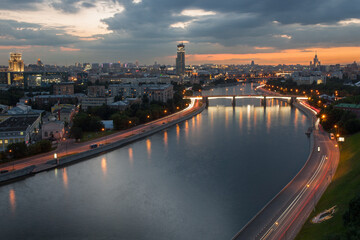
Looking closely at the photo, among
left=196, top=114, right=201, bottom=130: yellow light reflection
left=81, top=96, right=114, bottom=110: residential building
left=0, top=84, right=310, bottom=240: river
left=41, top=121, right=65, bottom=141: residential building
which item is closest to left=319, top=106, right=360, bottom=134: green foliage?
left=0, top=84, right=310, bottom=240: river

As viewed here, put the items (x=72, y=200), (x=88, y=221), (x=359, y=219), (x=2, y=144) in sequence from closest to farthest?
(x=359, y=219)
(x=88, y=221)
(x=72, y=200)
(x=2, y=144)

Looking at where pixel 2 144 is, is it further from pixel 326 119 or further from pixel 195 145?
pixel 326 119

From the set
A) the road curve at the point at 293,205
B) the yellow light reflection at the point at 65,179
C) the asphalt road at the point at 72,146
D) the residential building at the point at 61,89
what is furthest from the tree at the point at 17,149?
the residential building at the point at 61,89

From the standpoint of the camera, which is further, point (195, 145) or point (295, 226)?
point (195, 145)

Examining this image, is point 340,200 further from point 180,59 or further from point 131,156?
point 180,59

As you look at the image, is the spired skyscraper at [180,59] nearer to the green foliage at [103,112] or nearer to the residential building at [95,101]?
the residential building at [95,101]

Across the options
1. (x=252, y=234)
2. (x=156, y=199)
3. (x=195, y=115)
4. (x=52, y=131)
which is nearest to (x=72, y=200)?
(x=156, y=199)

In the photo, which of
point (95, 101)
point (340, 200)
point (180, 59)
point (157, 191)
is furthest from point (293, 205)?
point (180, 59)
